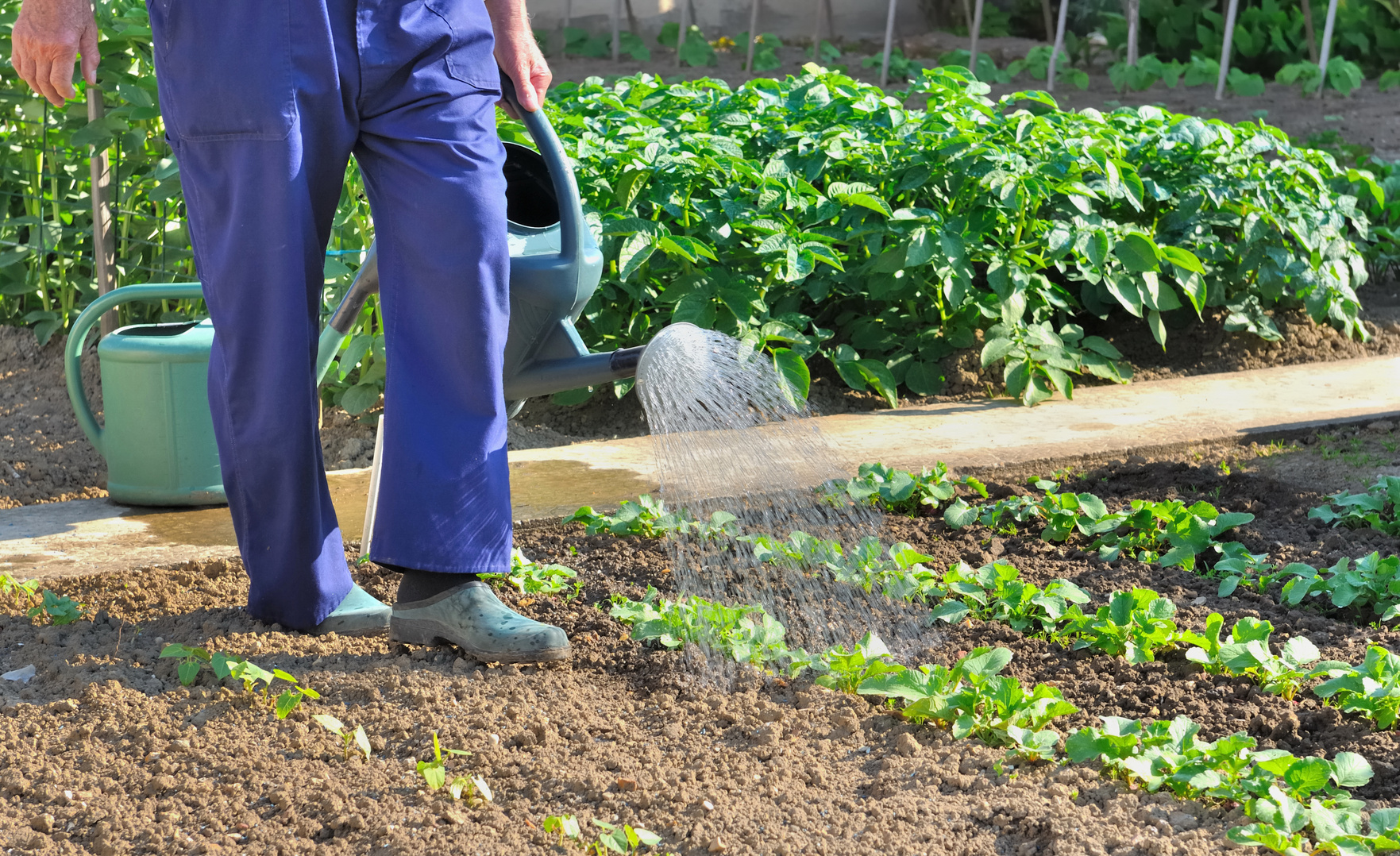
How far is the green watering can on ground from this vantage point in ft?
7.11

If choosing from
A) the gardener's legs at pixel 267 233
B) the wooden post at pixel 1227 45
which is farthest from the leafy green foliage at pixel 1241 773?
the wooden post at pixel 1227 45

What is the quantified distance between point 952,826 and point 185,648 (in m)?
1.11

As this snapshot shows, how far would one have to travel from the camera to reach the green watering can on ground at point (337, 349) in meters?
2.17

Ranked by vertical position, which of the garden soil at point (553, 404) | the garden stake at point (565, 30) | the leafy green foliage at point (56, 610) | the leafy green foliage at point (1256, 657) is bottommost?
the garden soil at point (553, 404)

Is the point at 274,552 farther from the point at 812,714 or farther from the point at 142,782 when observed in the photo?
the point at 812,714

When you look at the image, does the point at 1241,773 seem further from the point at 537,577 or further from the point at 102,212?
the point at 102,212

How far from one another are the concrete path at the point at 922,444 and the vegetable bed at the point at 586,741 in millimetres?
242

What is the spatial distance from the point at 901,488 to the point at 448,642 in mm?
1065

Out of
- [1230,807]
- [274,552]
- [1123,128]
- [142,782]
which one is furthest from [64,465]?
[1123,128]

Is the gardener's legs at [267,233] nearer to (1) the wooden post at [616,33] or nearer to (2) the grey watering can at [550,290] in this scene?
(2) the grey watering can at [550,290]

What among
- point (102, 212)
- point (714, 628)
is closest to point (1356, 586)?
point (714, 628)

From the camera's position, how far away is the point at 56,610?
2145 millimetres

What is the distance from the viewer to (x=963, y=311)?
371 centimetres

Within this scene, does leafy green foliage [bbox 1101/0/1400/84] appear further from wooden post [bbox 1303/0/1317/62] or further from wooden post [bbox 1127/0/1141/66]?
wooden post [bbox 1127/0/1141/66]
